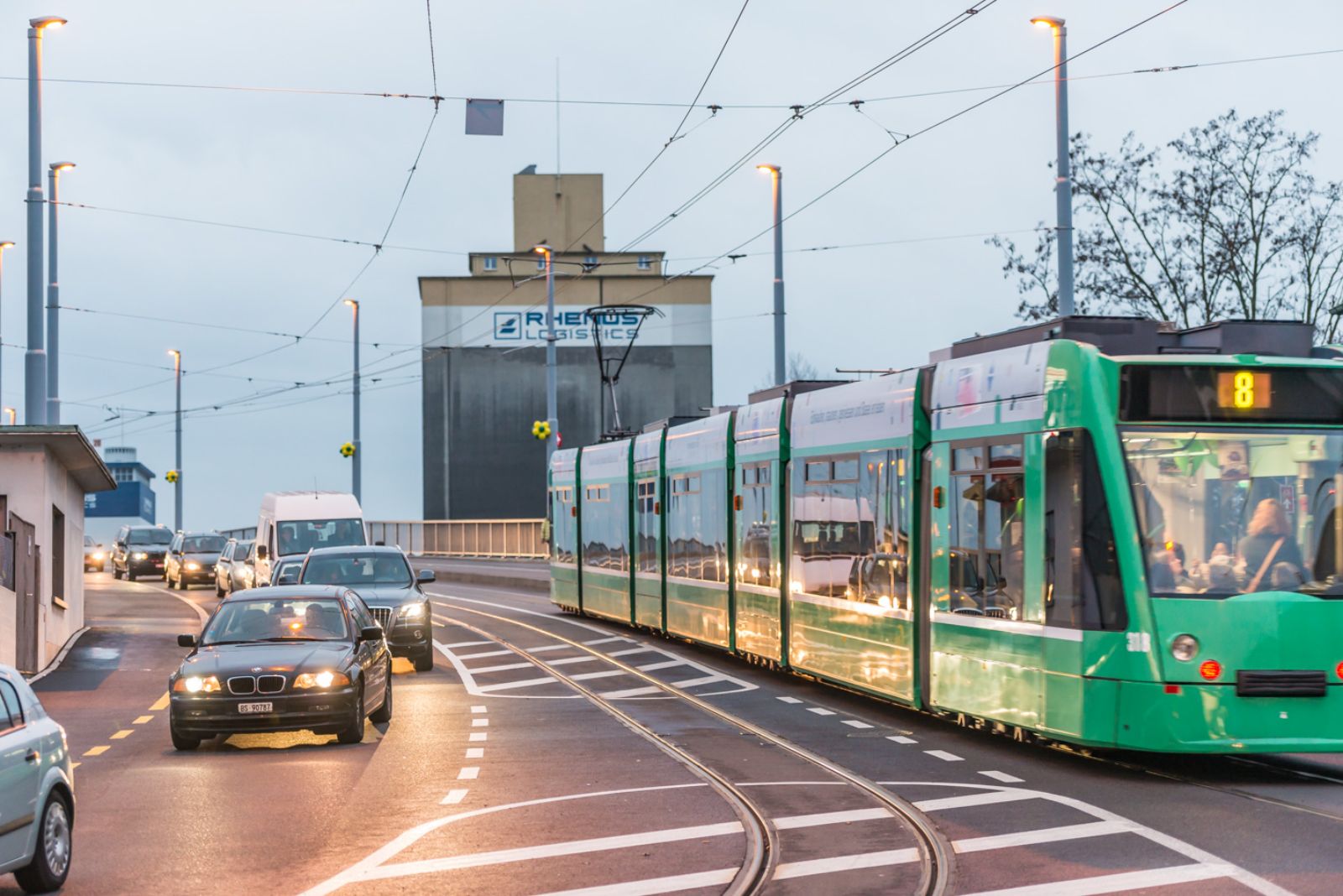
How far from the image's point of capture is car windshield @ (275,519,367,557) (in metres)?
37.2

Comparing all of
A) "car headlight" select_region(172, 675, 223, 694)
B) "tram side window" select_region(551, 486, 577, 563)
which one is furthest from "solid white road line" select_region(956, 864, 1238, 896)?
"tram side window" select_region(551, 486, 577, 563)

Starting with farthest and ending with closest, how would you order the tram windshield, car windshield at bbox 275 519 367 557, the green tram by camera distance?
1. car windshield at bbox 275 519 367 557
2. the tram windshield
3. the green tram

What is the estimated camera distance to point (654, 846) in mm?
10656

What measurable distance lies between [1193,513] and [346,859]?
6.29 meters

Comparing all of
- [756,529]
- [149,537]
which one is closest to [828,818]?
[756,529]

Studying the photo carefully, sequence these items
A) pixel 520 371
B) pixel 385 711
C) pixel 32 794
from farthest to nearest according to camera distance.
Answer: pixel 520 371 < pixel 385 711 < pixel 32 794

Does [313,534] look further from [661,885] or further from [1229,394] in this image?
[661,885]

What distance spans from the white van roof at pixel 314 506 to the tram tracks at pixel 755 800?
14.7m

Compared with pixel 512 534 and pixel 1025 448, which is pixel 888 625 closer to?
pixel 1025 448

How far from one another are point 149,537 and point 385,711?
150 ft

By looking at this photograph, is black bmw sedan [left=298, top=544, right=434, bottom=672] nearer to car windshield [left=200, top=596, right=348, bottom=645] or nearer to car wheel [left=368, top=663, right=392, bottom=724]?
car wheel [left=368, top=663, right=392, bottom=724]

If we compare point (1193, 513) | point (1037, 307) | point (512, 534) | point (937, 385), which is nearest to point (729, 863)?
point (1193, 513)

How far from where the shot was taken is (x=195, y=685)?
1625 cm

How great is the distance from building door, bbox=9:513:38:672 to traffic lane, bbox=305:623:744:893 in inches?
366
